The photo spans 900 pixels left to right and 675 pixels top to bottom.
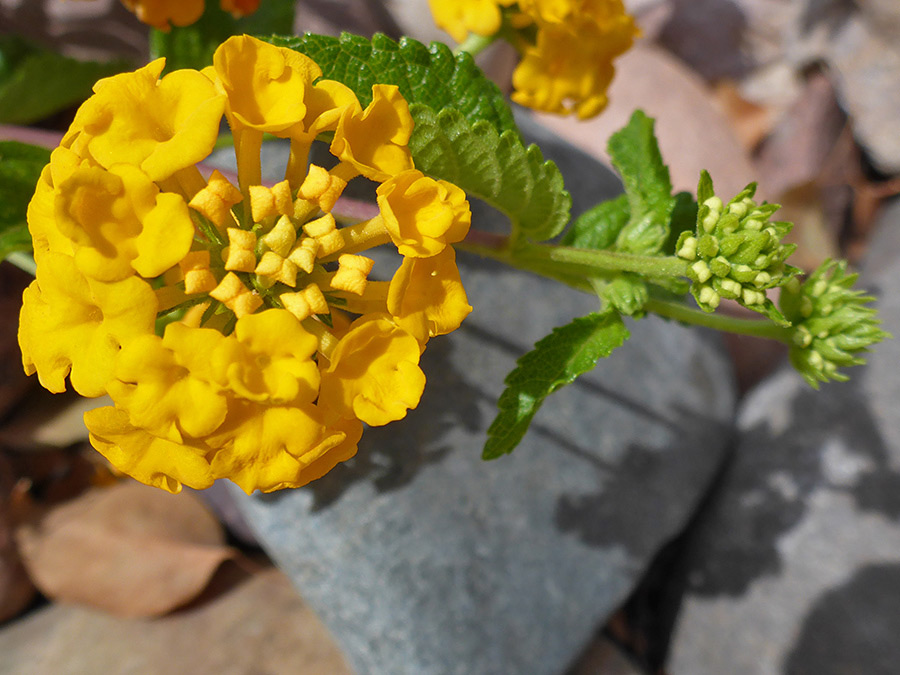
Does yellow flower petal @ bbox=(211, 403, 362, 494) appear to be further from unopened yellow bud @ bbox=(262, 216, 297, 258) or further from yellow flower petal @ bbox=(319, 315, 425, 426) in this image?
unopened yellow bud @ bbox=(262, 216, 297, 258)

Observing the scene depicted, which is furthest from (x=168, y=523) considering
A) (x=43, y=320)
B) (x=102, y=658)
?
(x=43, y=320)

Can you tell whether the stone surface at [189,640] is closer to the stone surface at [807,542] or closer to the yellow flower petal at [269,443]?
the stone surface at [807,542]

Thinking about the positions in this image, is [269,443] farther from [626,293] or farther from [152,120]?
[626,293]

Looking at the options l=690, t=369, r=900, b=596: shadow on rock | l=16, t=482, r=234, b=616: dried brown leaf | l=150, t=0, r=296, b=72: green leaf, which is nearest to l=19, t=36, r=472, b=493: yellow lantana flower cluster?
l=150, t=0, r=296, b=72: green leaf

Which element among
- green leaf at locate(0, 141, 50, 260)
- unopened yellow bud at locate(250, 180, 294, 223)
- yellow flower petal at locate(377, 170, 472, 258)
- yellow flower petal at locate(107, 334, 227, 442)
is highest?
yellow flower petal at locate(377, 170, 472, 258)

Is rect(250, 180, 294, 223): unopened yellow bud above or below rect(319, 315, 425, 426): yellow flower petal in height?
above

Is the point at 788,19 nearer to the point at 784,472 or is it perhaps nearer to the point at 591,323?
the point at 784,472
